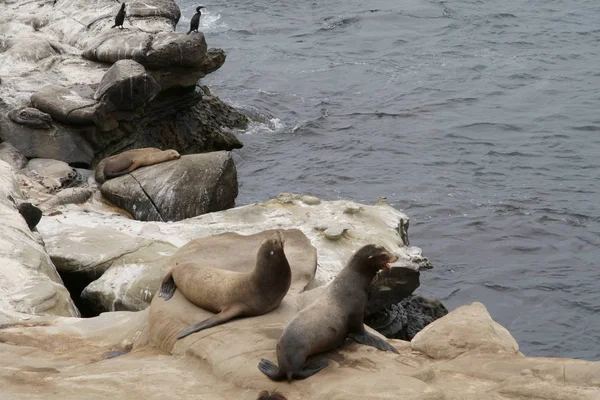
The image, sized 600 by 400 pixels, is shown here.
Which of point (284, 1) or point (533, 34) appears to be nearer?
point (533, 34)

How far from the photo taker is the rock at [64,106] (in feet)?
44.8

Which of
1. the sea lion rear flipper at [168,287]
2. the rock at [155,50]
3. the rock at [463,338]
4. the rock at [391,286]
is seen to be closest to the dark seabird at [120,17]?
the rock at [155,50]

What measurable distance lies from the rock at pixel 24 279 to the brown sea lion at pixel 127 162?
3711mm

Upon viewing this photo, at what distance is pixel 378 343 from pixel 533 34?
59.7 feet

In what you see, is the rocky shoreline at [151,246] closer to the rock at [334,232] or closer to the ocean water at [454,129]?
the rock at [334,232]

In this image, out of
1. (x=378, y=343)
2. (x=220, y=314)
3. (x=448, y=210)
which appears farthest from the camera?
(x=448, y=210)

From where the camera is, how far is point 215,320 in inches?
256

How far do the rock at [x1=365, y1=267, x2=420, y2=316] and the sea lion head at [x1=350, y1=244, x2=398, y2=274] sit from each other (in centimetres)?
286

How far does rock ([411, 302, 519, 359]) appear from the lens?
20.0ft

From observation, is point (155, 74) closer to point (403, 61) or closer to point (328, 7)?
point (403, 61)

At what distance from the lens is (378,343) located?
621 cm

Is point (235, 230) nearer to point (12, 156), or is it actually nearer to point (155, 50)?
point (12, 156)

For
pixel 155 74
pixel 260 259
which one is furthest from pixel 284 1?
pixel 260 259

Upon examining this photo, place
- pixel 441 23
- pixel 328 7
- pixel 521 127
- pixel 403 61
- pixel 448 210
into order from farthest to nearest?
pixel 328 7 < pixel 441 23 < pixel 403 61 < pixel 521 127 < pixel 448 210
